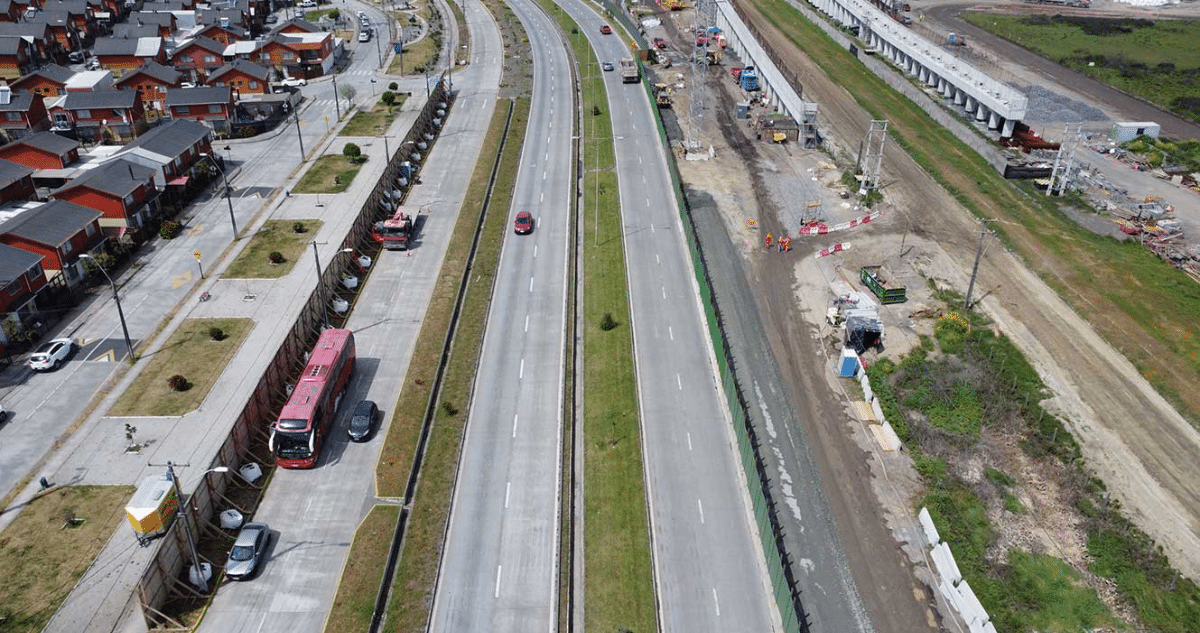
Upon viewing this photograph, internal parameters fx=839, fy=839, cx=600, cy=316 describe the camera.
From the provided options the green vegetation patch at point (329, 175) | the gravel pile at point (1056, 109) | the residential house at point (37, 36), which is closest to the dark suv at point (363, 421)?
the green vegetation patch at point (329, 175)

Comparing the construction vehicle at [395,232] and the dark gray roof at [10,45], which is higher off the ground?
the dark gray roof at [10,45]

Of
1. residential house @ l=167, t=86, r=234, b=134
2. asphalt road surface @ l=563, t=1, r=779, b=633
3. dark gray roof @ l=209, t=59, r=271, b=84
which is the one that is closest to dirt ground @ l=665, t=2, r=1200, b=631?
asphalt road surface @ l=563, t=1, r=779, b=633

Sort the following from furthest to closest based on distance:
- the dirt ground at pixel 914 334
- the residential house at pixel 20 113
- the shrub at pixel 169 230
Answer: the residential house at pixel 20 113 → the shrub at pixel 169 230 → the dirt ground at pixel 914 334

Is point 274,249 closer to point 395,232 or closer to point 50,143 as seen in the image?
point 395,232

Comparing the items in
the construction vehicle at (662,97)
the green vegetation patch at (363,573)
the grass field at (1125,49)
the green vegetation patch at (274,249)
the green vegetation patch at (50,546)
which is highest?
the grass field at (1125,49)

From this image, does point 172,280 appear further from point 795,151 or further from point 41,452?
point 795,151

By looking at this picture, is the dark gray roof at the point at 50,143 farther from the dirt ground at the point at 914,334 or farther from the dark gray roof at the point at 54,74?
the dirt ground at the point at 914,334

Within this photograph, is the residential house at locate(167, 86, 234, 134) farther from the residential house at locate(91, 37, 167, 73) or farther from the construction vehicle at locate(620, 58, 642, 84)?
the construction vehicle at locate(620, 58, 642, 84)
